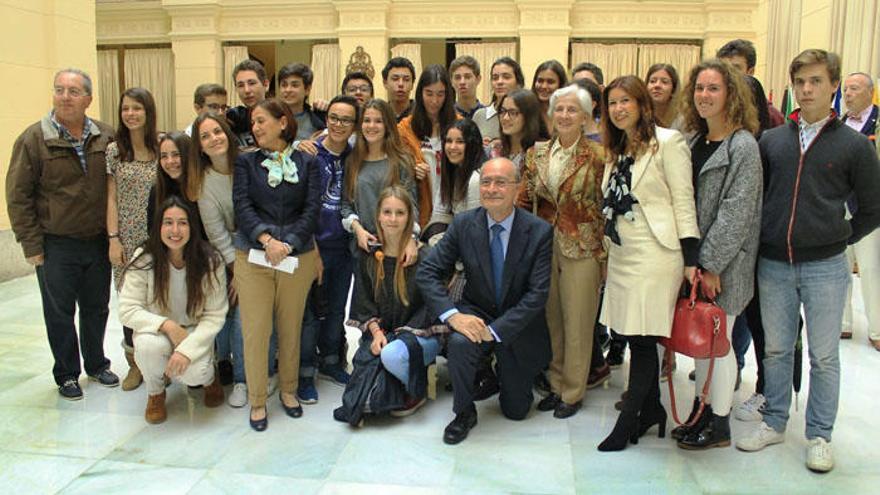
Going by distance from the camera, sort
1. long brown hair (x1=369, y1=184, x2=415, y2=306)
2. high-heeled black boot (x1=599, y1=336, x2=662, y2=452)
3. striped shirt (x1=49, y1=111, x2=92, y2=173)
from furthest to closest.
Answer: striped shirt (x1=49, y1=111, x2=92, y2=173) < long brown hair (x1=369, y1=184, x2=415, y2=306) < high-heeled black boot (x1=599, y1=336, x2=662, y2=452)

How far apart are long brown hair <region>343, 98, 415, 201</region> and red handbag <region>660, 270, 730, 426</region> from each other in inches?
67.7

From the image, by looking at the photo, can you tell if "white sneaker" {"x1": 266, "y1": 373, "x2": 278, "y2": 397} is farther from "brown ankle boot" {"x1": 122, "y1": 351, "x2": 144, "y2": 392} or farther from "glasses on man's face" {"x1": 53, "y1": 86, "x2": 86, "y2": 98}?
"glasses on man's face" {"x1": 53, "y1": 86, "x2": 86, "y2": 98}

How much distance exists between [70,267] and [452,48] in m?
10.1

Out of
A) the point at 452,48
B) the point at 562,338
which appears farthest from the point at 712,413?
the point at 452,48

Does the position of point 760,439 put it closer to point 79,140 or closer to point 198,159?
point 198,159

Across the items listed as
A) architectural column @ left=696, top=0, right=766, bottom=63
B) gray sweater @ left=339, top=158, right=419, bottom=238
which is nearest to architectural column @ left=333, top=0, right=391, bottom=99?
architectural column @ left=696, top=0, right=766, bottom=63

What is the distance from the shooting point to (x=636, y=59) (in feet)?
38.6

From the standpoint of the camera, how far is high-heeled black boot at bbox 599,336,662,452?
10.1ft

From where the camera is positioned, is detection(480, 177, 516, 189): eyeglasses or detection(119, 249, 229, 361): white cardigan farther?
detection(119, 249, 229, 361): white cardigan

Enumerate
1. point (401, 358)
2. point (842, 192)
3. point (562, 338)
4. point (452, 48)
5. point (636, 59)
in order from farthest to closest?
point (452, 48)
point (636, 59)
point (562, 338)
point (401, 358)
point (842, 192)

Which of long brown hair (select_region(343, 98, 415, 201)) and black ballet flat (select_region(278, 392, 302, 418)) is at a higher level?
long brown hair (select_region(343, 98, 415, 201))

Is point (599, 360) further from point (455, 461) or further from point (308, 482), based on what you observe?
point (308, 482)

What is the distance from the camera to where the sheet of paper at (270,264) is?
3.41m

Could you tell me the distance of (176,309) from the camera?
144 inches
